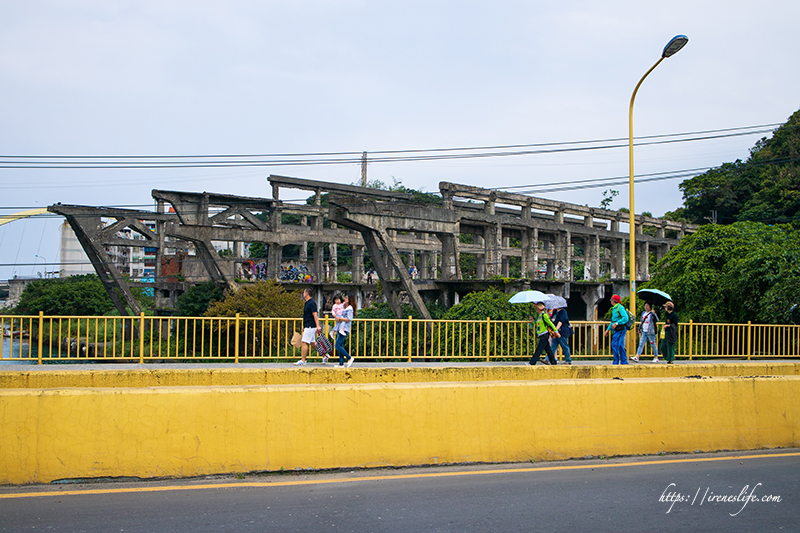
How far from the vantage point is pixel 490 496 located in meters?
5.72

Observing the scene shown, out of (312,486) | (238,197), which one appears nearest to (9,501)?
(312,486)

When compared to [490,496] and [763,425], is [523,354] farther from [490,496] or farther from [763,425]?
[490,496]

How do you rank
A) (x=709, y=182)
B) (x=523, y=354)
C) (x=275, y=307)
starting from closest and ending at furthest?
(x=523, y=354), (x=275, y=307), (x=709, y=182)

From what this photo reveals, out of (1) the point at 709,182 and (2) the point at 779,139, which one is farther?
(1) the point at 709,182

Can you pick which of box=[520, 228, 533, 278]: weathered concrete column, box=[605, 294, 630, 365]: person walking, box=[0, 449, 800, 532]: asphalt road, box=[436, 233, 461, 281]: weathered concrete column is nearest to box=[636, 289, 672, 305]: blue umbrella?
box=[605, 294, 630, 365]: person walking

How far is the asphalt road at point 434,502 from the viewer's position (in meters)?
4.94

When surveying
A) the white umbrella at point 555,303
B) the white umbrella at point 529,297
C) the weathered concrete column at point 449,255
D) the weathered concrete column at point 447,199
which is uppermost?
the weathered concrete column at point 447,199

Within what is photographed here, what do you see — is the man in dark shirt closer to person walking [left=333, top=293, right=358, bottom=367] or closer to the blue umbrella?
the blue umbrella

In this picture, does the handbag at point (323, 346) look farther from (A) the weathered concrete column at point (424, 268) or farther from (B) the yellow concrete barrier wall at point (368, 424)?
(A) the weathered concrete column at point (424, 268)

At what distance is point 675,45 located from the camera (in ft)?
44.4

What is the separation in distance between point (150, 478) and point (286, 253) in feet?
215

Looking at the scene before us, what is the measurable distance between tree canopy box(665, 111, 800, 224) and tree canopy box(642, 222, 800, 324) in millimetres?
24017

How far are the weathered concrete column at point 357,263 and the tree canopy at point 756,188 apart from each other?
100.0ft

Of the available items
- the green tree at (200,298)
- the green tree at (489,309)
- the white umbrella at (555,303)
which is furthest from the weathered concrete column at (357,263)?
the white umbrella at (555,303)
